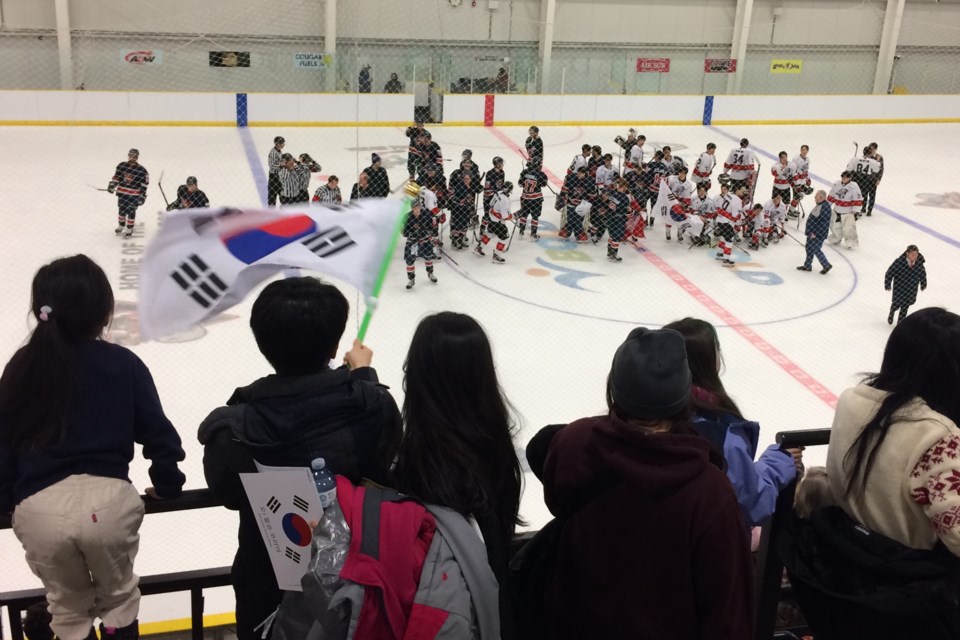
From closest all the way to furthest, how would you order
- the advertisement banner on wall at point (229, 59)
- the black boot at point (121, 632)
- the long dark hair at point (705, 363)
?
the long dark hair at point (705, 363) → the black boot at point (121, 632) → the advertisement banner on wall at point (229, 59)

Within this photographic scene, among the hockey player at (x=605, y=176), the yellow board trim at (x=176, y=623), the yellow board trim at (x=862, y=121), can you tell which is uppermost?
the yellow board trim at (x=862, y=121)

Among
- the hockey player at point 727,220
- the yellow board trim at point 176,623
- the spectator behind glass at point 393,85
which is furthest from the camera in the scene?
the spectator behind glass at point 393,85

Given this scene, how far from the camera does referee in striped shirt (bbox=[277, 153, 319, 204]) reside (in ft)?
32.3

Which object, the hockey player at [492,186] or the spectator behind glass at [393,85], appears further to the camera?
the spectator behind glass at [393,85]

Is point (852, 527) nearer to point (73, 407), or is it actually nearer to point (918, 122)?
point (73, 407)

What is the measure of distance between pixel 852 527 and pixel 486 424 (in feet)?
2.48

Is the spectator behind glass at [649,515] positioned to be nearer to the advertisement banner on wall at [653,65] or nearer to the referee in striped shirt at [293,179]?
the referee in striped shirt at [293,179]

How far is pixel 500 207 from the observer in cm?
979

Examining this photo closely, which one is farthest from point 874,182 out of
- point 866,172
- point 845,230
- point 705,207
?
point 705,207

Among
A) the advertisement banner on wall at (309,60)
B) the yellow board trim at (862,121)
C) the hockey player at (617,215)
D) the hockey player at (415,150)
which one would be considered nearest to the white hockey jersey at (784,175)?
the hockey player at (617,215)

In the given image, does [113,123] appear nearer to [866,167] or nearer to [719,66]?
[866,167]

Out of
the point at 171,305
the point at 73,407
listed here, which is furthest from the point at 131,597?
the point at 171,305

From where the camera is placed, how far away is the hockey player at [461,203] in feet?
31.7

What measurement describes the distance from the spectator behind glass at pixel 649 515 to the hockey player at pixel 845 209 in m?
9.56
